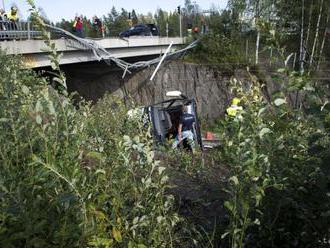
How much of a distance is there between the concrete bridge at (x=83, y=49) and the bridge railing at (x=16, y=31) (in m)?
0.68

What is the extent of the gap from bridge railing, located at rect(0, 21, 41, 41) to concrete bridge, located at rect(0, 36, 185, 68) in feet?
2.23

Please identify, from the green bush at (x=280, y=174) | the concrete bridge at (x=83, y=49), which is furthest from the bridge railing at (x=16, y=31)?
the green bush at (x=280, y=174)

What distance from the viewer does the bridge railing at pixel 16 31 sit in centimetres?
1806

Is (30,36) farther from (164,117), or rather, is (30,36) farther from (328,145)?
(328,145)

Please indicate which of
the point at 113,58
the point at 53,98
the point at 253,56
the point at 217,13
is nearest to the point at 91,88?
the point at 113,58

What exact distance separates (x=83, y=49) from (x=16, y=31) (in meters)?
3.94

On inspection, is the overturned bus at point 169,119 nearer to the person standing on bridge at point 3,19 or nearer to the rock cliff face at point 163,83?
the person standing on bridge at point 3,19

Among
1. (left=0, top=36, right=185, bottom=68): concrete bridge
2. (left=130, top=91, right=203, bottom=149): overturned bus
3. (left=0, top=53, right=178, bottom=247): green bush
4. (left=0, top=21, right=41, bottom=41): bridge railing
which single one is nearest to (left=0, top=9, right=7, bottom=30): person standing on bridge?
(left=0, top=21, right=41, bottom=41): bridge railing

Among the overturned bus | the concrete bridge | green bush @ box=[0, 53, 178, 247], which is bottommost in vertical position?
the overturned bus

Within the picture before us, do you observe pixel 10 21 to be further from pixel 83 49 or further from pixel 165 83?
pixel 165 83

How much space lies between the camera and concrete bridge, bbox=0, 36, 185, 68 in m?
17.3

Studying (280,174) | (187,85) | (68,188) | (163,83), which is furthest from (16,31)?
(68,188)

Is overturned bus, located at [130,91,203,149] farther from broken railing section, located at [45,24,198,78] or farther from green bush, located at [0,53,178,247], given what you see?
green bush, located at [0,53,178,247]

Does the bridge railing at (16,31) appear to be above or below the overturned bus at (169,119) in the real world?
above
